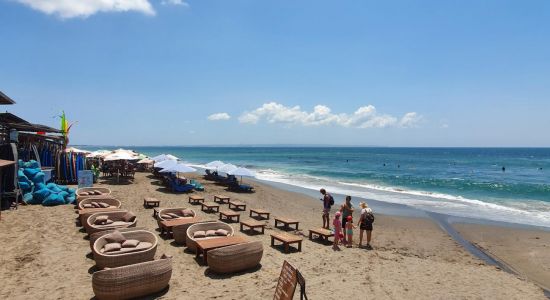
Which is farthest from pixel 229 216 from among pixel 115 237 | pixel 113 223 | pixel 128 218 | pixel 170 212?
pixel 115 237

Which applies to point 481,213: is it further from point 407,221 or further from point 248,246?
point 248,246

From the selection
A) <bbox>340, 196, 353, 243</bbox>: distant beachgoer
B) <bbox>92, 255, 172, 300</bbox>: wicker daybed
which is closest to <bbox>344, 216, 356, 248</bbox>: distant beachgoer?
<bbox>340, 196, 353, 243</bbox>: distant beachgoer

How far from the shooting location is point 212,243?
809cm

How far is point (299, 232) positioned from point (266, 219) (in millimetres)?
2152

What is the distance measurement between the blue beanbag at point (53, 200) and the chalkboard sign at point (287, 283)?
37.2 ft

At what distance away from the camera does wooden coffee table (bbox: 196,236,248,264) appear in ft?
25.7

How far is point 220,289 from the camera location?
657 cm

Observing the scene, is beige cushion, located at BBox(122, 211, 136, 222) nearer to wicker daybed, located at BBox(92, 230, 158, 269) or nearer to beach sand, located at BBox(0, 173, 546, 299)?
beach sand, located at BBox(0, 173, 546, 299)

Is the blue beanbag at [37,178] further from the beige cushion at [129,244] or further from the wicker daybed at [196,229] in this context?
the beige cushion at [129,244]

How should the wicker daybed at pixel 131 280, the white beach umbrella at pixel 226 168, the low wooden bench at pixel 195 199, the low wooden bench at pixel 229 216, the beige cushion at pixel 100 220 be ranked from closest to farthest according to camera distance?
the wicker daybed at pixel 131 280 < the beige cushion at pixel 100 220 < the low wooden bench at pixel 229 216 < the low wooden bench at pixel 195 199 < the white beach umbrella at pixel 226 168

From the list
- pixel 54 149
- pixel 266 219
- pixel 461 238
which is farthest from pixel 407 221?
pixel 54 149

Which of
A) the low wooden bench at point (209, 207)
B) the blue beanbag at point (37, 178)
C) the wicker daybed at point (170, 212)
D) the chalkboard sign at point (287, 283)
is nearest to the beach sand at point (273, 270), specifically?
the wicker daybed at point (170, 212)

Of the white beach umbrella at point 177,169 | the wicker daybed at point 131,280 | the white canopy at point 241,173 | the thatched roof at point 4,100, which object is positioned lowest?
the wicker daybed at point 131,280

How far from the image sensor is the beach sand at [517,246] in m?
9.61
